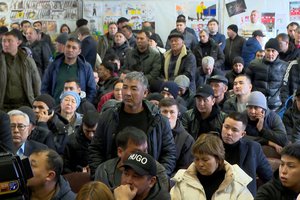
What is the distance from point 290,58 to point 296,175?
5707 millimetres

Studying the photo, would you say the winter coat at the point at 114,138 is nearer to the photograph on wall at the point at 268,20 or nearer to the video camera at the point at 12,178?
the video camera at the point at 12,178

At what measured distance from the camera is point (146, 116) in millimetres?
4035

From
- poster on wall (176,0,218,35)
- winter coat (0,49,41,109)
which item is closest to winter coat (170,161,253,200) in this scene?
winter coat (0,49,41,109)

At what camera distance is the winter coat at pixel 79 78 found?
616 centimetres

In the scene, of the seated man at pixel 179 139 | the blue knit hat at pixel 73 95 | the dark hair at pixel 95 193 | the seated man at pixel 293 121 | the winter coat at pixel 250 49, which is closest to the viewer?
the dark hair at pixel 95 193

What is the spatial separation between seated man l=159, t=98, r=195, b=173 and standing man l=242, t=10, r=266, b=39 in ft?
19.7

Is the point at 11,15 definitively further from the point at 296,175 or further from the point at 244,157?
the point at 296,175

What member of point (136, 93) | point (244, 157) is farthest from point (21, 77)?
point (244, 157)

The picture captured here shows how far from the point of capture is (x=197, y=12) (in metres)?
11.1

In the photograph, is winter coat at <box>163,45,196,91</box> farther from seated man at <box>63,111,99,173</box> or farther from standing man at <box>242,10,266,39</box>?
standing man at <box>242,10,266,39</box>

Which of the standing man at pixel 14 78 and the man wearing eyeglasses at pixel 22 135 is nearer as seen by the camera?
the man wearing eyeglasses at pixel 22 135

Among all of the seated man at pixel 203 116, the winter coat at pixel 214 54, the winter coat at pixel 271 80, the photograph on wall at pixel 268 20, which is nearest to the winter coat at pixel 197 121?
the seated man at pixel 203 116

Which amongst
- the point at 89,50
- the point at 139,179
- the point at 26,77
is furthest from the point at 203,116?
the point at 89,50

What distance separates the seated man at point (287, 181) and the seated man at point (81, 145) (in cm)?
191
